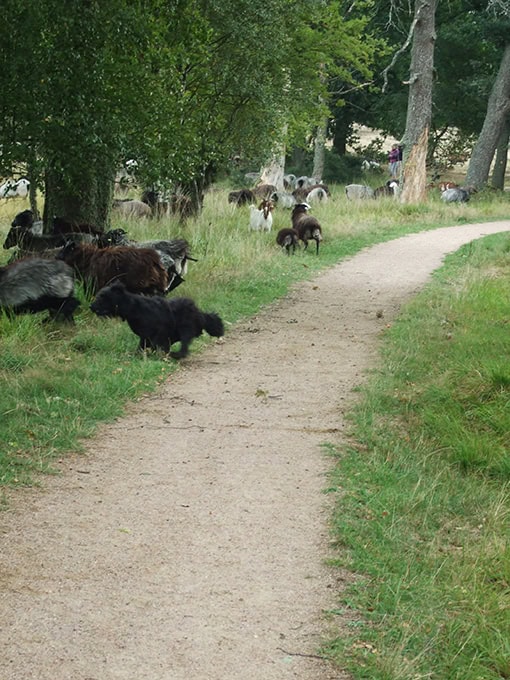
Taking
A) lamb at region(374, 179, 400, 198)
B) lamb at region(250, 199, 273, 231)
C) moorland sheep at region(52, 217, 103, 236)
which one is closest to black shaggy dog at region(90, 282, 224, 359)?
moorland sheep at region(52, 217, 103, 236)

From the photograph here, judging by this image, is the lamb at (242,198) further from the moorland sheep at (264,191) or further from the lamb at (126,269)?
the lamb at (126,269)

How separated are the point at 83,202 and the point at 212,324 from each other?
18.3 ft

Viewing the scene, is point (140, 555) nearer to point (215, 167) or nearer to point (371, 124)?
point (215, 167)

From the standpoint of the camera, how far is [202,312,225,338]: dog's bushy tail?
1006 centimetres

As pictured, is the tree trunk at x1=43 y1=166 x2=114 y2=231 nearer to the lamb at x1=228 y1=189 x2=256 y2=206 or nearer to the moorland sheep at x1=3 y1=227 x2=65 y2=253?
the moorland sheep at x1=3 y1=227 x2=65 y2=253

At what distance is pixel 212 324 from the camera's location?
1012cm

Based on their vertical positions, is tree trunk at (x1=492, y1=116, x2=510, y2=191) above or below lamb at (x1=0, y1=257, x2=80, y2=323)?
above

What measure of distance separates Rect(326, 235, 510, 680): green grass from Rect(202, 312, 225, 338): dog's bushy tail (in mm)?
1788

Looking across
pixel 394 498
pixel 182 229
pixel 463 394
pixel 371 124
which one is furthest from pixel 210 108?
pixel 371 124

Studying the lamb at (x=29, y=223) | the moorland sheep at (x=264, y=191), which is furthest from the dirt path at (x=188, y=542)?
the moorland sheep at (x=264, y=191)

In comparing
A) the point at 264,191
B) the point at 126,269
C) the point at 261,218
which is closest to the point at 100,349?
the point at 126,269

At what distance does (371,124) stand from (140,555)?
140ft

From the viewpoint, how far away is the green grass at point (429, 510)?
4.38 m

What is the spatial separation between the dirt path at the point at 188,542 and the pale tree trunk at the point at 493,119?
28.0 metres
